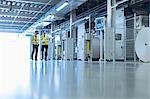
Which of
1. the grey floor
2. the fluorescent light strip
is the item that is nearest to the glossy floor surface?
the grey floor

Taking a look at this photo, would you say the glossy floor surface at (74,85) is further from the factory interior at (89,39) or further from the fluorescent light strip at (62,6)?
the fluorescent light strip at (62,6)

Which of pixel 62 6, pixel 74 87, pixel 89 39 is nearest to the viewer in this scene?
pixel 74 87

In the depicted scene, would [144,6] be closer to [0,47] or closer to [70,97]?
[70,97]

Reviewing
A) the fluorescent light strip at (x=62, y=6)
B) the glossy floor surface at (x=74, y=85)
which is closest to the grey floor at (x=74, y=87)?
the glossy floor surface at (x=74, y=85)

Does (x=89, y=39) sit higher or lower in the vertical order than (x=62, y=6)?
lower

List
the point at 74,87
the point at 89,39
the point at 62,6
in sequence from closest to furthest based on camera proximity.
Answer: the point at 74,87 → the point at 89,39 → the point at 62,6

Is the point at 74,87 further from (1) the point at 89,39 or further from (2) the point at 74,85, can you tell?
(1) the point at 89,39

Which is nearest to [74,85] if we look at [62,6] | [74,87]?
[74,87]

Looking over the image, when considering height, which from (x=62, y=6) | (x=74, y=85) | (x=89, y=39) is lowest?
(x=74, y=85)

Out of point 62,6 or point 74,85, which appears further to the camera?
point 62,6

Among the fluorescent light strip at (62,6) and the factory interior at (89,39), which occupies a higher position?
the fluorescent light strip at (62,6)

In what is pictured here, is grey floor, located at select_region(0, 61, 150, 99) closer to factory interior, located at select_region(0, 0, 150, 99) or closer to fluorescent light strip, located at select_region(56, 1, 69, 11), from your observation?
factory interior, located at select_region(0, 0, 150, 99)

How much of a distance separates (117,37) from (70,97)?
803 centimetres

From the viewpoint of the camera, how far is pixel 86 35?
10695mm
